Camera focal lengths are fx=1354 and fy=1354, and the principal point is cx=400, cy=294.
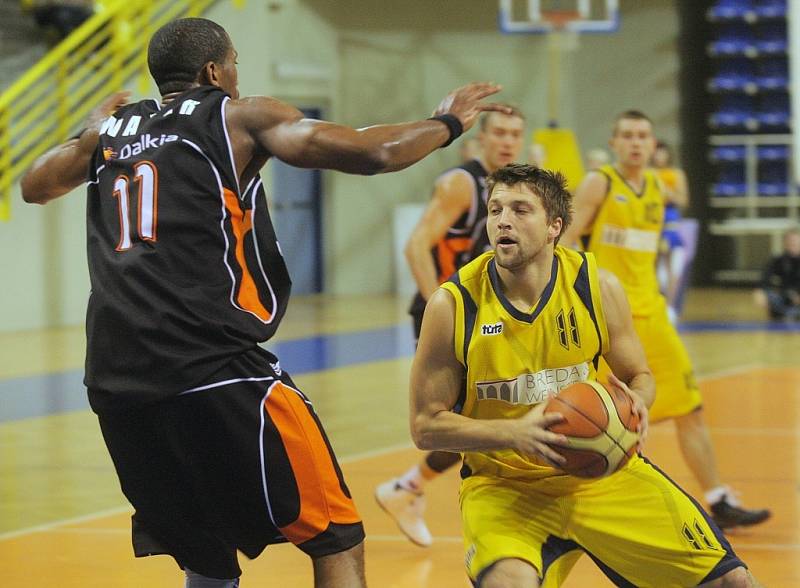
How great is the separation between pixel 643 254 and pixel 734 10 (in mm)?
13938

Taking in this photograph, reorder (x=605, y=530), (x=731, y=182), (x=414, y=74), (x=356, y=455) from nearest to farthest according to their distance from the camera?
(x=605, y=530), (x=356, y=455), (x=731, y=182), (x=414, y=74)

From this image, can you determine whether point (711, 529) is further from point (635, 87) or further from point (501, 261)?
point (635, 87)

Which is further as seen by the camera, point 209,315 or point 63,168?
point 63,168

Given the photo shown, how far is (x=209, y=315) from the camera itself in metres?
3.26

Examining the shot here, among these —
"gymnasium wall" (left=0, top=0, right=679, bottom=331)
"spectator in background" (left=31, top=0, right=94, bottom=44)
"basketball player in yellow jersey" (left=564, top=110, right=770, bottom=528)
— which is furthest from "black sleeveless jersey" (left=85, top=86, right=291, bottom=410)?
"gymnasium wall" (left=0, top=0, right=679, bottom=331)

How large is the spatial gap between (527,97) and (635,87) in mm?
1654

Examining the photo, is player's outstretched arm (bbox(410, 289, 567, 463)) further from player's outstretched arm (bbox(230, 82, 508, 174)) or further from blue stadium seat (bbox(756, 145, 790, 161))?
blue stadium seat (bbox(756, 145, 790, 161))

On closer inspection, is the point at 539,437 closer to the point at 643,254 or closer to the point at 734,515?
the point at 734,515

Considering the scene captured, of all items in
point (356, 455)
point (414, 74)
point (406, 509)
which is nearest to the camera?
point (406, 509)

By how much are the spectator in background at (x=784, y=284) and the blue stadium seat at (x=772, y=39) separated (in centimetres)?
525

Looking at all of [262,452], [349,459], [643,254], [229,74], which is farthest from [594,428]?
[349,459]

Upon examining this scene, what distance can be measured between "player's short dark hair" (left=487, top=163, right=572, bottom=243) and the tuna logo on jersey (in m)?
0.26

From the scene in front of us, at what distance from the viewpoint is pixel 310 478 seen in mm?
3342

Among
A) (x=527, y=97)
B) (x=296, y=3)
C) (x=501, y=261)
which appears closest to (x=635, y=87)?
(x=527, y=97)
